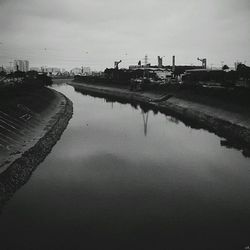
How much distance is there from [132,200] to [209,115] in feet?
93.2

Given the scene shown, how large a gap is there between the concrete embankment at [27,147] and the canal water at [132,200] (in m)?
0.60

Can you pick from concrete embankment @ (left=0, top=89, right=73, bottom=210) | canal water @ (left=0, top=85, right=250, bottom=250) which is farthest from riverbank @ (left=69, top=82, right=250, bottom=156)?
concrete embankment @ (left=0, top=89, right=73, bottom=210)

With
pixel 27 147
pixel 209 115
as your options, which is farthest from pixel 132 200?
pixel 209 115

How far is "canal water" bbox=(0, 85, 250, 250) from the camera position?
1316cm

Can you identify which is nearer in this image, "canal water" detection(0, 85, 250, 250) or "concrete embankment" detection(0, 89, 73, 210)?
"canal water" detection(0, 85, 250, 250)

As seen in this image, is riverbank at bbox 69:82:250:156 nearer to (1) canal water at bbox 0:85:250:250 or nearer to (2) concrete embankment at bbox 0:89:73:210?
(1) canal water at bbox 0:85:250:250

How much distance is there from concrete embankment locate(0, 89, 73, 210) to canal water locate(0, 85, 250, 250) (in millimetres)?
596

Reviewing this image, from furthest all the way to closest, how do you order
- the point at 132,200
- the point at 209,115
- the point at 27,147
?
the point at 209,115
the point at 27,147
the point at 132,200

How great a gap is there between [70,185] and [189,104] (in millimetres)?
37051

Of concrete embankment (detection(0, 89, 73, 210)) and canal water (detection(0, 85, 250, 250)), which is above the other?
concrete embankment (detection(0, 89, 73, 210))

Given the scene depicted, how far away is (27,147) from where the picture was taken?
24672mm

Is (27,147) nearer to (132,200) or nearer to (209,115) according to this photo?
(132,200)

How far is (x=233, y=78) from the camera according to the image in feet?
219

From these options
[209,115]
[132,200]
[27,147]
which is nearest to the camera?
[132,200]
